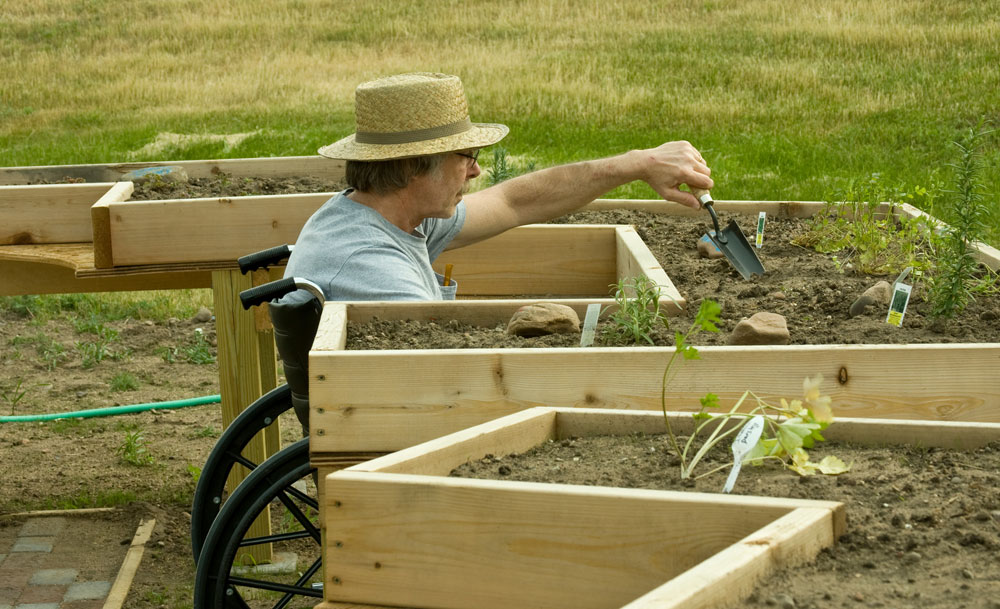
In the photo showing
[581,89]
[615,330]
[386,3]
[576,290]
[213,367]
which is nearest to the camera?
[615,330]

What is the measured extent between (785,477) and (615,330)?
2.88ft

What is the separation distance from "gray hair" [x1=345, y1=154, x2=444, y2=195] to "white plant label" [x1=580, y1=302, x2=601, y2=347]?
0.81 m

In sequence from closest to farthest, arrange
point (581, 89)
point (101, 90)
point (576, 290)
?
point (576, 290) < point (581, 89) < point (101, 90)

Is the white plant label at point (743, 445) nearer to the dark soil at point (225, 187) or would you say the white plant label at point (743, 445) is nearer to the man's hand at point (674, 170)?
the man's hand at point (674, 170)

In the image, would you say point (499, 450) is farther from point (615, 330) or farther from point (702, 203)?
point (702, 203)

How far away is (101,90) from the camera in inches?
589

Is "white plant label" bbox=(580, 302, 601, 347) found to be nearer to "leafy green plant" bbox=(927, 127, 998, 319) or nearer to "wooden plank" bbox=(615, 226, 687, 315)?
"wooden plank" bbox=(615, 226, 687, 315)

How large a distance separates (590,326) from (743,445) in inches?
34.6

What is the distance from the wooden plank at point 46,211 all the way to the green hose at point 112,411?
4.00 feet

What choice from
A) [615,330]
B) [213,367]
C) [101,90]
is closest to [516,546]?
[615,330]

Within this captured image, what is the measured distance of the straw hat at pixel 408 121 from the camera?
3.12 m

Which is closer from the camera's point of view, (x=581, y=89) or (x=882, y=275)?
(x=882, y=275)

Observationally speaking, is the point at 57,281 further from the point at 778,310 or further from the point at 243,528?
the point at 778,310

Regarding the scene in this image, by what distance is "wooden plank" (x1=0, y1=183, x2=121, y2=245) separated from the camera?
4531mm
